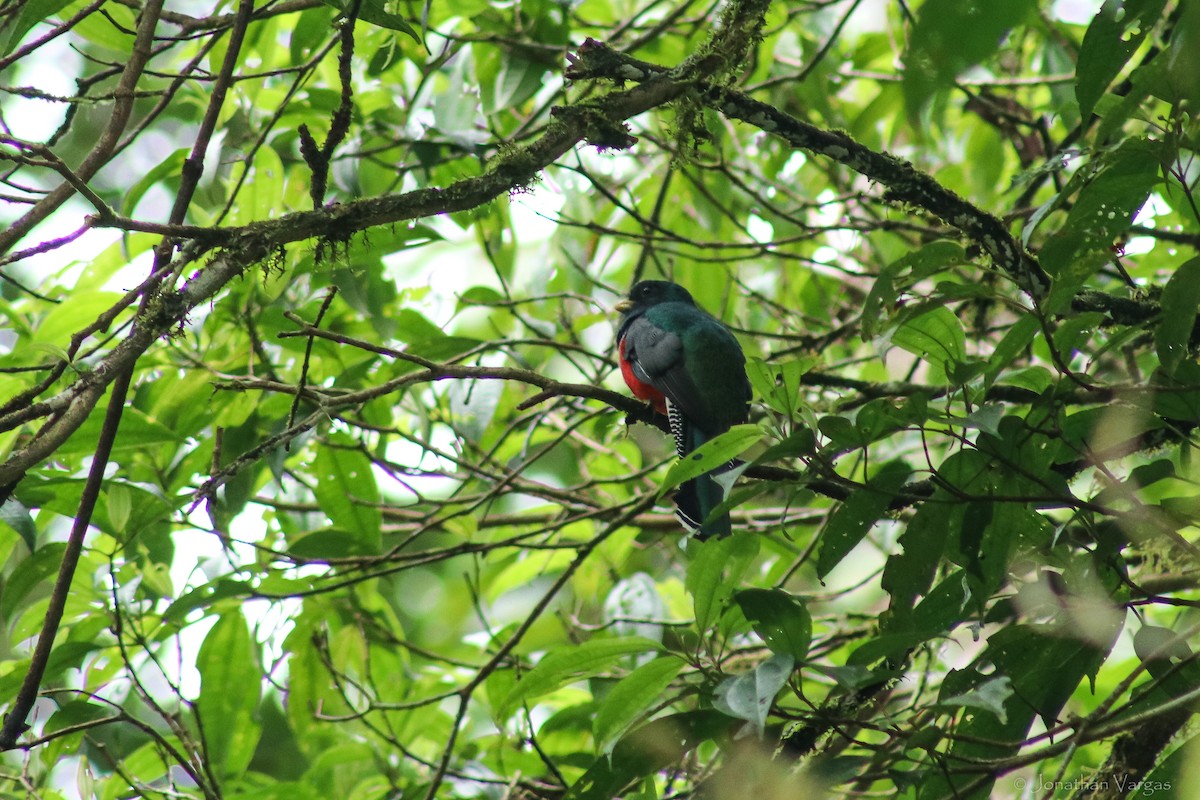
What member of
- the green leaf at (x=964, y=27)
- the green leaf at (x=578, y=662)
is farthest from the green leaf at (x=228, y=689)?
the green leaf at (x=964, y=27)

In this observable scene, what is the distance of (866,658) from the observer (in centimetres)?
215

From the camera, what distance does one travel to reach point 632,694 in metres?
2.48

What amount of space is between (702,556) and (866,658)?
432 millimetres

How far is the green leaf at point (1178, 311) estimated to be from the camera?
1946 millimetres

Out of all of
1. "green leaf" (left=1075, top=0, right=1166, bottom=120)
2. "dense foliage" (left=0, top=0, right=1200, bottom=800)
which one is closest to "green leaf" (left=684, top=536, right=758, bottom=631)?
"dense foliage" (left=0, top=0, right=1200, bottom=800)

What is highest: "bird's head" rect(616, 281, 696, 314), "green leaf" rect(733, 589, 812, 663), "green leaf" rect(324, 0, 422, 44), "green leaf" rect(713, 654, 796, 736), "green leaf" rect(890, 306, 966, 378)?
"bird's head" rect(616, 281, 696, 314)

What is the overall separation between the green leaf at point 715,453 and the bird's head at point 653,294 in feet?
10.4

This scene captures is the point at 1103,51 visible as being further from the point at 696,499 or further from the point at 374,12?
the point at 696,499

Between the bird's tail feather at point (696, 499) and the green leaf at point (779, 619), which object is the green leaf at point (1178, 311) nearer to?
the green leaf at point (779, 619)

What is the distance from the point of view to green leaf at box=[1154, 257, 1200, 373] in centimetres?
195

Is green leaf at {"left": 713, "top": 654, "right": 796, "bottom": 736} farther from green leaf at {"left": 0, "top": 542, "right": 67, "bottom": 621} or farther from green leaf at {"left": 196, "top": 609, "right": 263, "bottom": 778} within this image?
green leaf at {"left": 0, "top": 542, "right": 67, "bottom": 621}

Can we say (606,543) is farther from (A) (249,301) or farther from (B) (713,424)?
(A) (249,301)

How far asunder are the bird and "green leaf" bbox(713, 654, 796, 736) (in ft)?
6.30

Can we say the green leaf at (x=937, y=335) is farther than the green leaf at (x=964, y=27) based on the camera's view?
Yes
